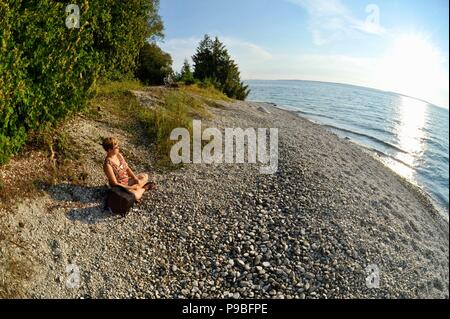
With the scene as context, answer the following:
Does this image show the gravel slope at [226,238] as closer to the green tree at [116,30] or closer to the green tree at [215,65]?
the green tree at [116,30]

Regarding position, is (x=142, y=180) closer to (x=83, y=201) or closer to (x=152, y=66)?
(x=83, y=201)

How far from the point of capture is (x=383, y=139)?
3556 cm

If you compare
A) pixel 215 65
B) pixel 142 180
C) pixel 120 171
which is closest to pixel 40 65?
pixel 120 171

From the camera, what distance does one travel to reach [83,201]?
8641mm

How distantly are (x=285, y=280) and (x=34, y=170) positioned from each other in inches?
284

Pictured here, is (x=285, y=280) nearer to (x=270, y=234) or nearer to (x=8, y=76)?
(x=270, y=234)

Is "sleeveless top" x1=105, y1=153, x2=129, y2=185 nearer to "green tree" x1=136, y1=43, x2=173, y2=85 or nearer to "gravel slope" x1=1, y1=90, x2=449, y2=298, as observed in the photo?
"gravel slope" x1=1, y1=90, x2=449, y2=298

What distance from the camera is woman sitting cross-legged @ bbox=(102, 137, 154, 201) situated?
8750 mm

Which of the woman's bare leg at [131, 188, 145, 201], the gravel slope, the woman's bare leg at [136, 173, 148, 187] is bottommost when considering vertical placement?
the gravel slope

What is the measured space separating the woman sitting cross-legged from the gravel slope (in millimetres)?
518

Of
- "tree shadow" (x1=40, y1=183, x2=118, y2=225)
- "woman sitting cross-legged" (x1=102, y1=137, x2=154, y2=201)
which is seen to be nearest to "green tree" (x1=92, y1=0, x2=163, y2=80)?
"woman sitting cross-legged" (x1=102, y1=137, x2=154, y2=201)

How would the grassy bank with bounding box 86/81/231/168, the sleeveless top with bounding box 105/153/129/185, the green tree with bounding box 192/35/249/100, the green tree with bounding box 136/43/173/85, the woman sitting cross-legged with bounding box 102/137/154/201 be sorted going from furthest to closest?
1. the green tree with bounding box 192/35/249/100
2. the green tree with bounding box 136/43/173/85
3. the grassy bank with bounding box 86/81/231/168
4. the sleeveless top with bounding box 105/153/129/185
5. the woman sitting cross-legged with bounding box 102/137/154/201

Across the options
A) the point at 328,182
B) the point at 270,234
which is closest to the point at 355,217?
the point at 328,182

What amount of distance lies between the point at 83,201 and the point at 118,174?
3.89 feet
